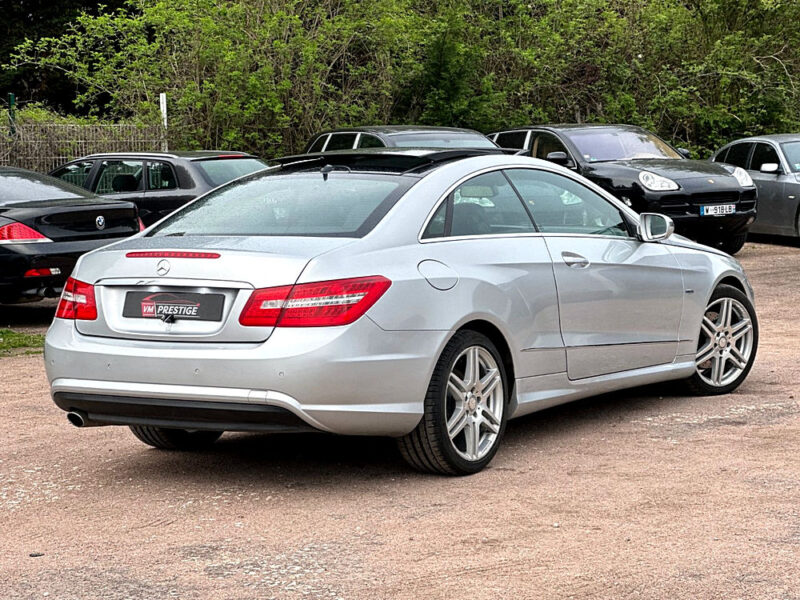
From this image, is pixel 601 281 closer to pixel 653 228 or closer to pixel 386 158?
pixel 653 228

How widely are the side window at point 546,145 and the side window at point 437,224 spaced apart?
11.4m

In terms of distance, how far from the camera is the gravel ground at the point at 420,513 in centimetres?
447

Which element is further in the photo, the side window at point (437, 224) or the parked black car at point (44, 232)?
the parked black car at point (44, 232)

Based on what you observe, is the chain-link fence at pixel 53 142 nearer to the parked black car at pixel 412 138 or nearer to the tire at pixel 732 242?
the parked black car at pixel 412 138

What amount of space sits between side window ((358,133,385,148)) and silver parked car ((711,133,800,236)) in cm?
578

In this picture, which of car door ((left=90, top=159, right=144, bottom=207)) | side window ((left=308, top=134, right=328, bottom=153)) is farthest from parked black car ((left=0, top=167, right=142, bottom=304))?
side window ((left=308, top=134, right=328, bottom=153))

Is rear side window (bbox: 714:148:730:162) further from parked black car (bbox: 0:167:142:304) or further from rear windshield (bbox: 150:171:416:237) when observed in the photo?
rear windshield (bbox: 150:171:416:237)

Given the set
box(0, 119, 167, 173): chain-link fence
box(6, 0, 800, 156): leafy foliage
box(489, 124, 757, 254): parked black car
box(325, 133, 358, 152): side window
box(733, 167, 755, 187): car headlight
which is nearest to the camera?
box(489, 124, 757, 254): parked black car

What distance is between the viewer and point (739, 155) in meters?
19.9

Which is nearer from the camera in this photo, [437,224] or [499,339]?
[437,224]

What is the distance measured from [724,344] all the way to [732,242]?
30.7 feet

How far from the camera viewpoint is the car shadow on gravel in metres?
6.10

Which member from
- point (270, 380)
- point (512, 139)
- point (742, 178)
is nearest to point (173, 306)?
point (270, 380)

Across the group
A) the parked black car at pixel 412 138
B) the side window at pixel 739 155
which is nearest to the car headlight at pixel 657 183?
the parked black car at pixel 412 138
